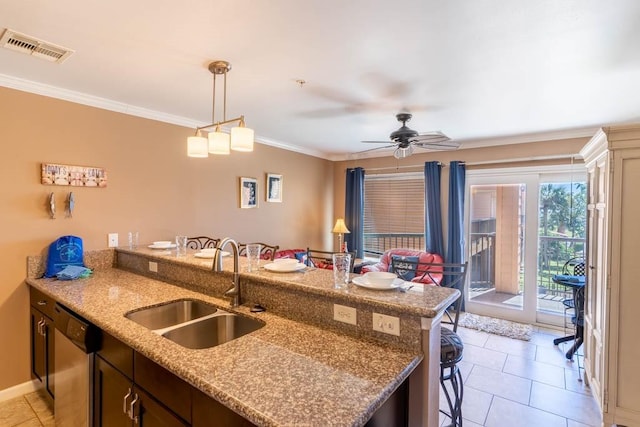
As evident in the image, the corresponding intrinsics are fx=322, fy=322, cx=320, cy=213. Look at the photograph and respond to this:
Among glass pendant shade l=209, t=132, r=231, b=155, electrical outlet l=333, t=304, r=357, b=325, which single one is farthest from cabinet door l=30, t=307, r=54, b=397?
electrical outlet l=333, t=304, r=357, b=325

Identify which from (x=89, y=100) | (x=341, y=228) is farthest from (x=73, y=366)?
(x=341, y=228)

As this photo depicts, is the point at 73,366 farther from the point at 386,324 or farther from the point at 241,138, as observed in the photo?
the point at 386,324

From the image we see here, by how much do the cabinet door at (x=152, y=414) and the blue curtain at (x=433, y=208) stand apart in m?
4.32

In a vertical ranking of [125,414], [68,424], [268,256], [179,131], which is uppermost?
[179,131]

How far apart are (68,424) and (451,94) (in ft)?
11.9

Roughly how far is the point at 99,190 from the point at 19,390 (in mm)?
1731

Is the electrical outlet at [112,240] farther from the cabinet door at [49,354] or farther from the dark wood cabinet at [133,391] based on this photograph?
the dark wood cabinet at [133,391]

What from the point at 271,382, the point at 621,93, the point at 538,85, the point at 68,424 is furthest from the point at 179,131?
the point at 621,93

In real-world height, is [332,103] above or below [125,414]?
above

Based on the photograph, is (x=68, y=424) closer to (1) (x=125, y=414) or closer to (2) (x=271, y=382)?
(1) (x=125, y=414)

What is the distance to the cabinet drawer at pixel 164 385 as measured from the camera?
119 cm

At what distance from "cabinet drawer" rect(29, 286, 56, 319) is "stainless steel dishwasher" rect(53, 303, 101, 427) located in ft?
0.74

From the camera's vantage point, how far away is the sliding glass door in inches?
164

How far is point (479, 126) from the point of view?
3812mm
